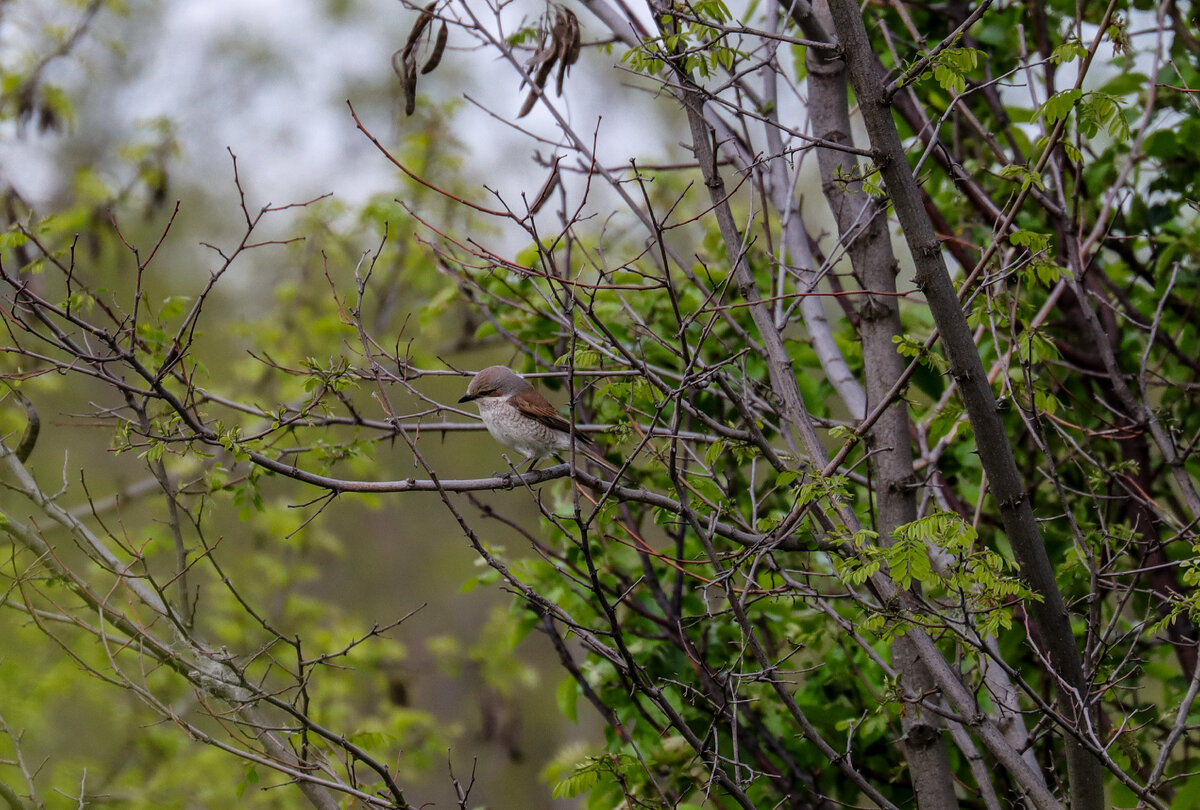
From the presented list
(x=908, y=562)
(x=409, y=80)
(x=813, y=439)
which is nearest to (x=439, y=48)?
(x=409, y=80)

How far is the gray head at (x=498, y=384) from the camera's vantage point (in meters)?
4.63

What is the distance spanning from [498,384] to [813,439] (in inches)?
75.2

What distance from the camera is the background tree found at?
2662mm

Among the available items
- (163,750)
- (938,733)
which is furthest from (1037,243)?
(163,750)

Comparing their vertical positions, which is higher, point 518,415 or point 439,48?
point 439,48

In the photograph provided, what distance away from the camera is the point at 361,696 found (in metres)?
11.9

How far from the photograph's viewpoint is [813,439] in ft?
10.5

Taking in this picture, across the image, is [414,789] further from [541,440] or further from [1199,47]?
[1199,47]

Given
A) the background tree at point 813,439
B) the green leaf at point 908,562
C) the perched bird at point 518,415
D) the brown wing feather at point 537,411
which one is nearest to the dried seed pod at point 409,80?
the background tree at point 813,439

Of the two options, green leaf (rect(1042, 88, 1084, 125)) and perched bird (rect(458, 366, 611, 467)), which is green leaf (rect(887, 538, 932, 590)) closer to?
green leaf (rect(1042, 88, 1084, 125))

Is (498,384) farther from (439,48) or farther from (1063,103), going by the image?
(1063,103)

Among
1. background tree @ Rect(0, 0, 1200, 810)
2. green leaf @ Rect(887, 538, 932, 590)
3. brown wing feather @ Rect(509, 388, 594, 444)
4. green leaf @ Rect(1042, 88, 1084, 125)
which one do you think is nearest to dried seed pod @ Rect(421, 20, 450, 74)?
background tree @ Rect(0, 0, 1200, 810)

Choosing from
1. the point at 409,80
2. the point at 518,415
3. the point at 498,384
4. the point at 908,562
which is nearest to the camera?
the point at 908,562

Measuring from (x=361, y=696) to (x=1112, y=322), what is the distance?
10.1m
